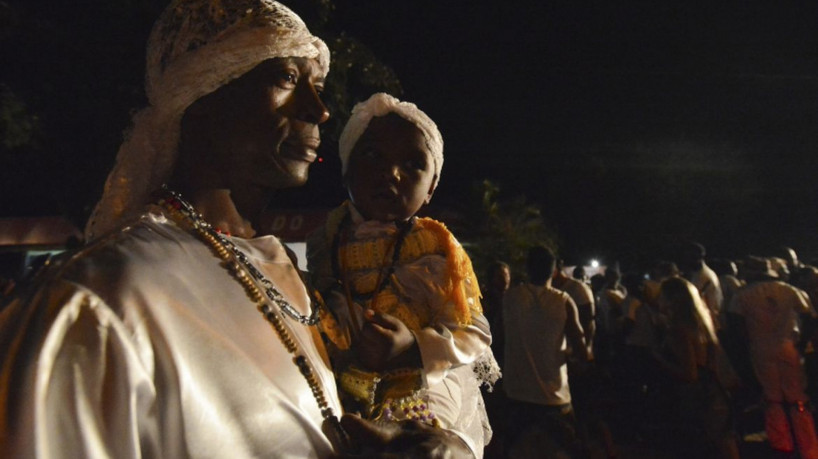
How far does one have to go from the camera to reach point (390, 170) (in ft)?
7.62

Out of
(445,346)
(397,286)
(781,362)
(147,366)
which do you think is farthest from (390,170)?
(781,362)

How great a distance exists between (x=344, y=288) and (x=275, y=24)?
90 cm

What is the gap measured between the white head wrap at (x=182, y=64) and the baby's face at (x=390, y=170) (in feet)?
2.12

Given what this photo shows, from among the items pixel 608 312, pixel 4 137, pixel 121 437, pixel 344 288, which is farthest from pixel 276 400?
→ pixel 608 312

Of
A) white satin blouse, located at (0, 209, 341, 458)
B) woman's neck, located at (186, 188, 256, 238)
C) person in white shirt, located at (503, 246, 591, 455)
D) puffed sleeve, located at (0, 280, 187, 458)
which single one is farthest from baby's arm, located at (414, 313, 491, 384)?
person in white shirt, located at (503, 246, 591, 455)

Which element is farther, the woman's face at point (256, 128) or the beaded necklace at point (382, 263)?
the beaded necklace at point (382, 263)

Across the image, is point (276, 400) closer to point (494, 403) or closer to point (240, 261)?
point (240, 261)

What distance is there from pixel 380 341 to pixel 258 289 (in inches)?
15.6

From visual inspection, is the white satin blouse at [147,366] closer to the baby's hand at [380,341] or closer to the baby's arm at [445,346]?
the baby's hand at [380,341]

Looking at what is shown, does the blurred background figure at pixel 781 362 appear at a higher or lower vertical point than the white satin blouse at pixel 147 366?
lower

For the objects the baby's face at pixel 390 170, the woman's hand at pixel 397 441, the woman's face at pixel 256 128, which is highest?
the woman's face at pixel 256 128

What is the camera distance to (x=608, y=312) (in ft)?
35.3

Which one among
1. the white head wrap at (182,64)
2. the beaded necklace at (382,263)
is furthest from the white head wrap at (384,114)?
the white head wrap at (182,64)

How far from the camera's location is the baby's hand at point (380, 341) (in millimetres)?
1789
